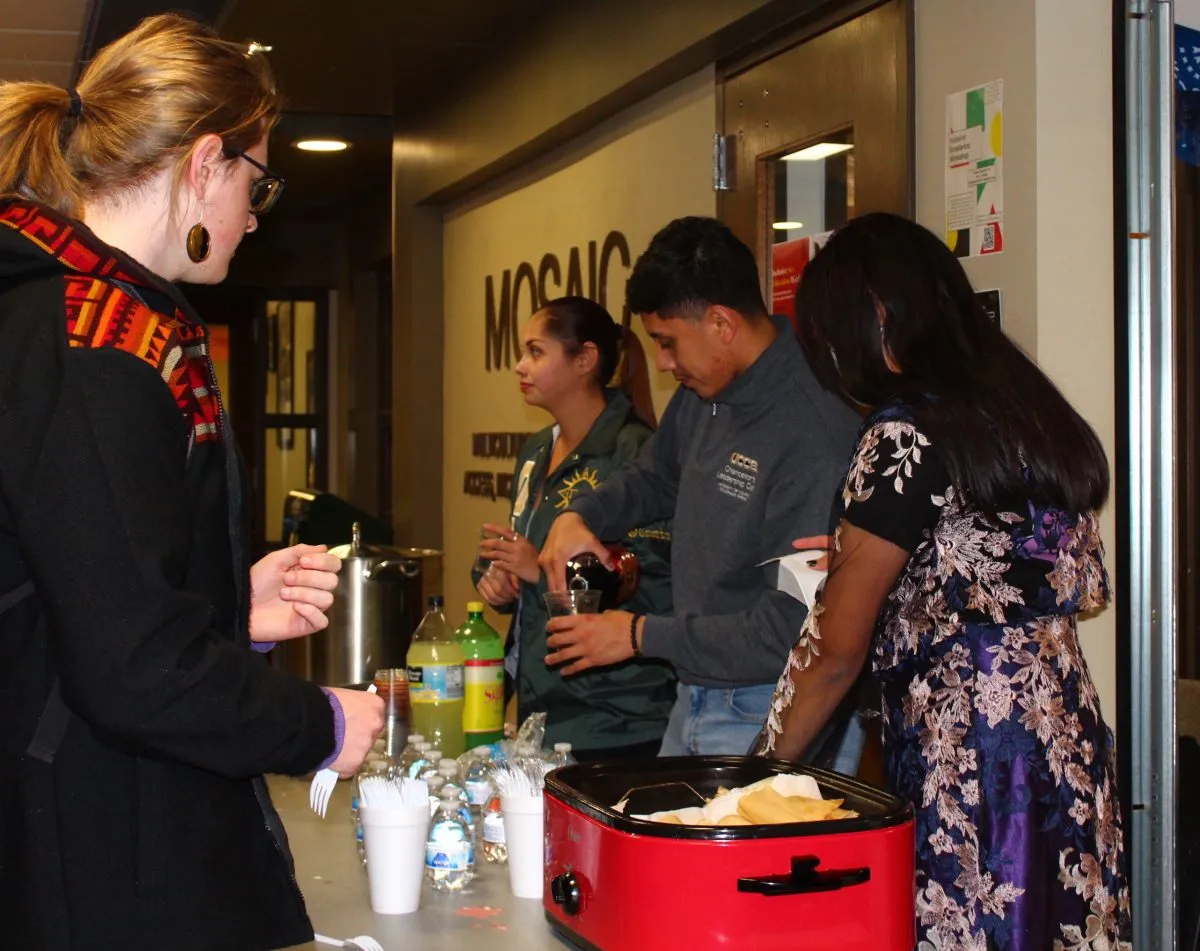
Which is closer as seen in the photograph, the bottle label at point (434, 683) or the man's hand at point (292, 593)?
the man's hand at point (292, 593)

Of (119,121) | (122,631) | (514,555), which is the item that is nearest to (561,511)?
(514,555)

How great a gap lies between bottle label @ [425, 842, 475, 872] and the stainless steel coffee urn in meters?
1.51

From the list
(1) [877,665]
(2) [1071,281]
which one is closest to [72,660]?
(1) [877,665]

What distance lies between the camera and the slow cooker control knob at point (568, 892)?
1604 mm

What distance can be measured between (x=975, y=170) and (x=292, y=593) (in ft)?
5.27

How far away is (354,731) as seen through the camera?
1.41m

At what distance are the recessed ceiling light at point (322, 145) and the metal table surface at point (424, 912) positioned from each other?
5569 millimetres

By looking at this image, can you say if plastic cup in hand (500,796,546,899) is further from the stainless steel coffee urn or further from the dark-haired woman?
the stainless steel coffee urn

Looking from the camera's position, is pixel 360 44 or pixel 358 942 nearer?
pixel 358 942

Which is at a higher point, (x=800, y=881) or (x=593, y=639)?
(x=593, y=639)

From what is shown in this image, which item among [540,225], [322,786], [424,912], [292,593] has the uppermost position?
[540,225]

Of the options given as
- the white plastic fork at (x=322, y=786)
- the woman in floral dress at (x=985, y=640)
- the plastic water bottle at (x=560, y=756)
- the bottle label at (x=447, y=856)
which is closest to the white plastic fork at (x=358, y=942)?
the white plastic fork at (x=322, y=786)

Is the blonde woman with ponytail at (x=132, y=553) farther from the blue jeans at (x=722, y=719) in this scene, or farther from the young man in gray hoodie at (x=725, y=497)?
the blue jeans at (x=722, y=719)

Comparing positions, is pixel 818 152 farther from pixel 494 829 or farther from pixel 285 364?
pixel 285 364
